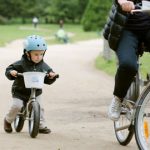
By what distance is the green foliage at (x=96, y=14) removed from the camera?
54000 mm

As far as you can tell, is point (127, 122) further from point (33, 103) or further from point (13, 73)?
point (13, 73)

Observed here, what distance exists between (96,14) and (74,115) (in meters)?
46.5

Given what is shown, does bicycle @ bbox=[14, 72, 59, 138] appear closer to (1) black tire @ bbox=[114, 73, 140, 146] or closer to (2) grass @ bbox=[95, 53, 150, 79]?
(1) black tire @ bbox=[114, 73, 140, 146]

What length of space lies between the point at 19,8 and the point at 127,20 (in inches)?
3422

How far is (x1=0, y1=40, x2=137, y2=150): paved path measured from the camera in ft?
22.2

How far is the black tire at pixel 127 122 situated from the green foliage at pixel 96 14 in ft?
153

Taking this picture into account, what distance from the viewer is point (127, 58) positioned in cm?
579

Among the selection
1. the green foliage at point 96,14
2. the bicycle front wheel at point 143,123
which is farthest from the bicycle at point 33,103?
the green foliage at point 96,14

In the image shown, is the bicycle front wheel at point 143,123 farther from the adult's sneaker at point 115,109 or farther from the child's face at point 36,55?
the child's face at point 36,55

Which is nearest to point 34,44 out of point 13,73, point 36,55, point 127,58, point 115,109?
point 36,55

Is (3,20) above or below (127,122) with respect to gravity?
below

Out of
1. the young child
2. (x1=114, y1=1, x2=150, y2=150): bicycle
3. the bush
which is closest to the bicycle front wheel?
(x1=114, y1=1, x2=150, y2=150): bicycle

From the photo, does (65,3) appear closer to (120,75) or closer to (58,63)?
(58,63)

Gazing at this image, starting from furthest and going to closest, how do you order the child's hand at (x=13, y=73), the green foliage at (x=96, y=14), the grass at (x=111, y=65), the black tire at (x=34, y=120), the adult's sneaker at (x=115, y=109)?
the green foliage at (x=96, y=14)
the grass at (x=111, y=65)
the child's hand at (x=13, y=73)
the black tire at (x=34, y=120)
the adult's sneaker at (x=115, y=109)
